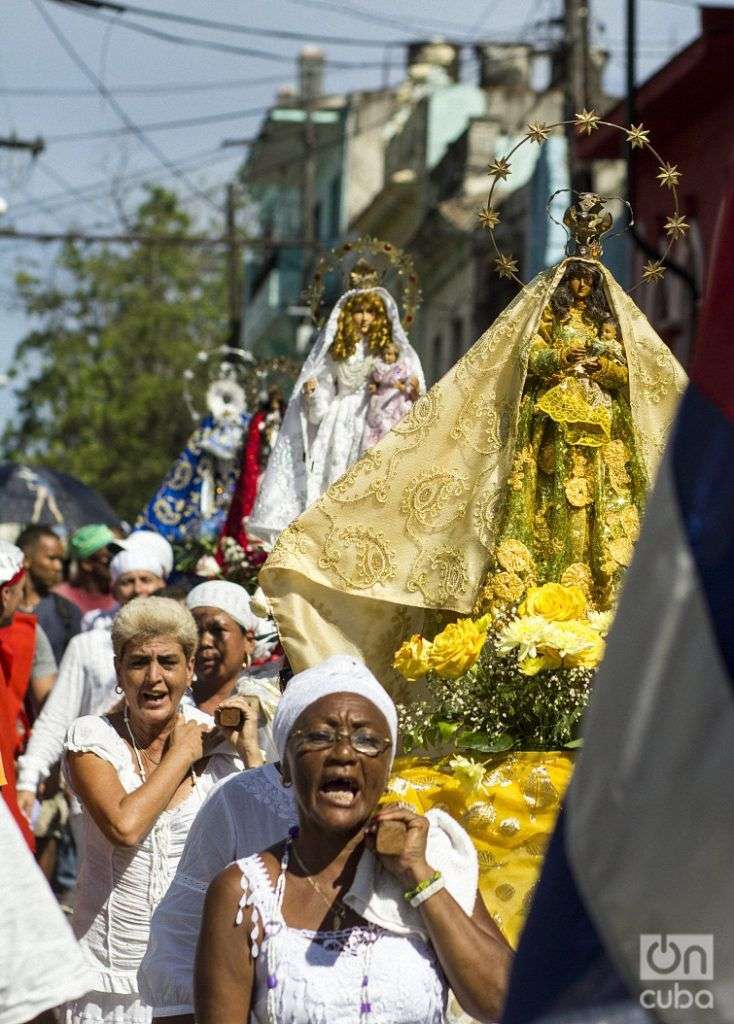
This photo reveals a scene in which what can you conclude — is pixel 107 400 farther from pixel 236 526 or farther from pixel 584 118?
pixel 584 118

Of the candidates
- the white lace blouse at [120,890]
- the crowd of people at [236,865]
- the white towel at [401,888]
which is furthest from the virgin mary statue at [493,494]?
the white towel at [401,888]

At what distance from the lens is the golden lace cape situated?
19.5 feet

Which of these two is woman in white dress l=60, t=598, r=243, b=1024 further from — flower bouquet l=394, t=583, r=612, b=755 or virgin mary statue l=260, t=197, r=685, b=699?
flower bouquet l=394, t=583, r=612, b=755

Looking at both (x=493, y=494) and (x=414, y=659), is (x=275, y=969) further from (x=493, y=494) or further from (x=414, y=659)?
(x=493, y=494)

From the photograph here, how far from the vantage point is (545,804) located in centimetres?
527

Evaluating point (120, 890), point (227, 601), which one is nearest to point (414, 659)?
point (120, 890)

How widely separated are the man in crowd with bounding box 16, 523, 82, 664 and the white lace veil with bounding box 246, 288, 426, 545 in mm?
1656

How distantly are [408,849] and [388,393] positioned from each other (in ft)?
17.4

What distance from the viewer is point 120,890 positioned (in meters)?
5.76

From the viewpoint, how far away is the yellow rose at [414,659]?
17.9 feet

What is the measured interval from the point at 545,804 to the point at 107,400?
1460 inches

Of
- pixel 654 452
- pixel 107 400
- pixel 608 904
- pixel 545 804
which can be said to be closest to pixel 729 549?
pixel 608 904

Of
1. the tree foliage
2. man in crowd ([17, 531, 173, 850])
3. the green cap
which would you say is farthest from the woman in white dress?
the tree foliage

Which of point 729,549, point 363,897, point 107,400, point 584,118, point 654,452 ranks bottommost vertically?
point 363,897
